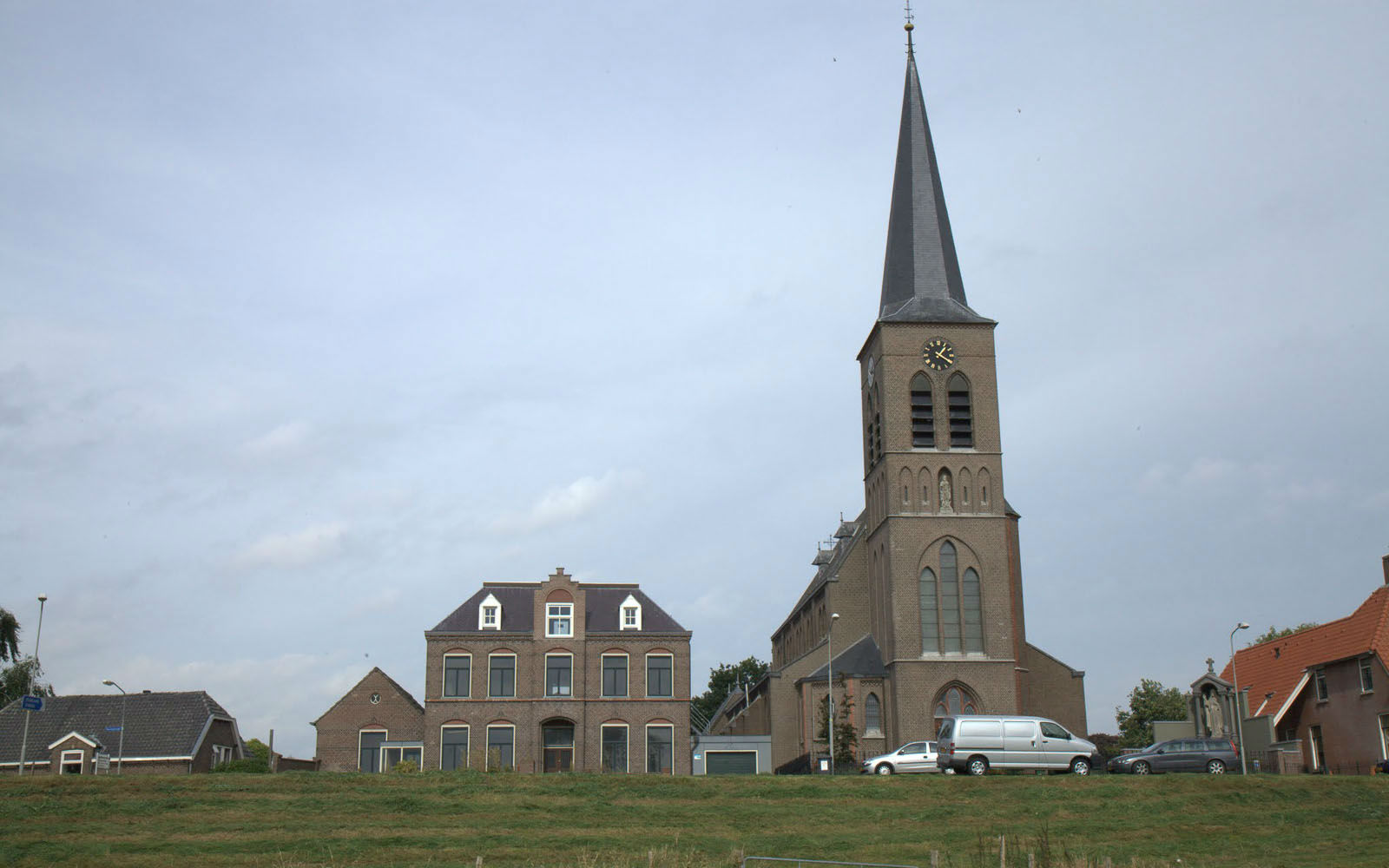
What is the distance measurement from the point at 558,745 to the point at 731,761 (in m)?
8.35

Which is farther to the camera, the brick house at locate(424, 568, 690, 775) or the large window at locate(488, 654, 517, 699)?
the large window at locate(488, 654, 517, 699)

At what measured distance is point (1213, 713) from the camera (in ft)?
167

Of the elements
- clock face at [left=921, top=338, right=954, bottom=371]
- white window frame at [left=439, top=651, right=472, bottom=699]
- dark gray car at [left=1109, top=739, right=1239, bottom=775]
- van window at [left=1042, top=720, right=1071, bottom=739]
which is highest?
clock face at [left=921, top=338, right=954, bottom=371]

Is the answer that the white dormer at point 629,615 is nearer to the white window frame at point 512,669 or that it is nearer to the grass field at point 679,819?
the white window frame at point 512,669

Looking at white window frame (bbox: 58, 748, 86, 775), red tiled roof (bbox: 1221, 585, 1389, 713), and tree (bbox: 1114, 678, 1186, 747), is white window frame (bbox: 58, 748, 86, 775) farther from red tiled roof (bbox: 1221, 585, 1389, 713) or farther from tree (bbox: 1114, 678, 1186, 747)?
tree (bbox: 1114, 678, 1186, 747)

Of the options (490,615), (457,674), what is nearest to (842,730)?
(490,615)

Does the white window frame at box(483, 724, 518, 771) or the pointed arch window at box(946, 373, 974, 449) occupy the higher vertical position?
the pointed arch window at box(946, 373, 974, 449)

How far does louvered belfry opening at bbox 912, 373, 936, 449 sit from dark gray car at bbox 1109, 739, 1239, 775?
1983 centimetres

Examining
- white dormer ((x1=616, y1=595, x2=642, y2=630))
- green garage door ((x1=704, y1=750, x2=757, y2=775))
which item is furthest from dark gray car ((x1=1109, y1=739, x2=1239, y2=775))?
white dormer ((x1=616, y1=595, x2=642, y2=630))

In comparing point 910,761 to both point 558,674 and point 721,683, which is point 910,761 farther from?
point 721,683

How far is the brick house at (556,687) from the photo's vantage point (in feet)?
189

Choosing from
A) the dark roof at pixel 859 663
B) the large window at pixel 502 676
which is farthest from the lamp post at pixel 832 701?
the large window at pixel 502 676

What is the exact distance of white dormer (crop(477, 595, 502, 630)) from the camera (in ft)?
195

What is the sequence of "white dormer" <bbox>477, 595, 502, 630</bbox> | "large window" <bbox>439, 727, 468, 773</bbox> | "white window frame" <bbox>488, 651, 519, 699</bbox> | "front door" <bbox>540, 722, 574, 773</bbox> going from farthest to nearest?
"white dormer" <bbox>477, 595, 502, 630</bbox>
"white window frame" <bbox>488, 651, 519, 699</bbox>
"front door" <bbox>540, 722, 574, 773</bbox>
"large window" <bbox>439, 727, 468, 773</bbox>
